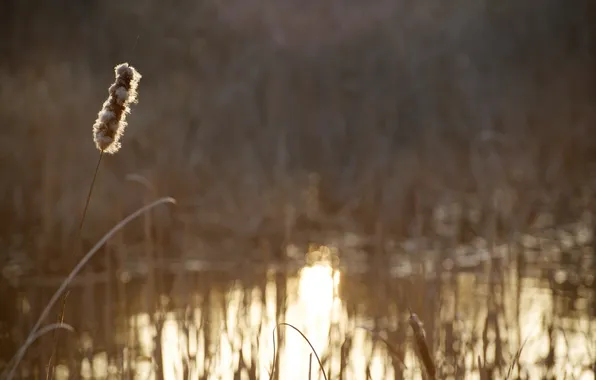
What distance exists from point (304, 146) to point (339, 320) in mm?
5029

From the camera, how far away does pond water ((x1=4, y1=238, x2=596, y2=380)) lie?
3144mm

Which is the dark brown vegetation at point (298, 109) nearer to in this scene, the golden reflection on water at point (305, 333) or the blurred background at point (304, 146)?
the blurred background at point (304, 146)

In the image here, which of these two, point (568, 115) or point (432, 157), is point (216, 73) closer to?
point (432, 157)

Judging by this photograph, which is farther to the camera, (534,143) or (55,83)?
(534,143)

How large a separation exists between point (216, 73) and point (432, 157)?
8.35ft

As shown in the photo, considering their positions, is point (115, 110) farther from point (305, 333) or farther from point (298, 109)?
point (298, 109)

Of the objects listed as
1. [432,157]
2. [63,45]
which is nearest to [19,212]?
[63,45]

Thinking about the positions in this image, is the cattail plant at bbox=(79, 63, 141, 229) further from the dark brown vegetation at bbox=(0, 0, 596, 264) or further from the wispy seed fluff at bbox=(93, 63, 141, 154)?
the dark brown vegetation at bbox=(0, 0, 596, 264)

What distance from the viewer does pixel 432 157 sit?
854cm

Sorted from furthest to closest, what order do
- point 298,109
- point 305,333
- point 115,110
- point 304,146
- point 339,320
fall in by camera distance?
1. point 298,109
2. point 304,146
3. point 305,333
4. point 339,320
5. point 115,110

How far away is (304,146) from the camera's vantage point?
8688 mm

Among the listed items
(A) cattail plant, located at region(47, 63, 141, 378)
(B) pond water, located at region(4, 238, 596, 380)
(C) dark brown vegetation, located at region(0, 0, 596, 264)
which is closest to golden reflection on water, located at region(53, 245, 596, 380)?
(B) pond water, located at region(4, 238, 596, 380)

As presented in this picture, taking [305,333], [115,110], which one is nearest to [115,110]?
[115,110]

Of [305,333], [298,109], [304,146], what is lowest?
[305,333]
